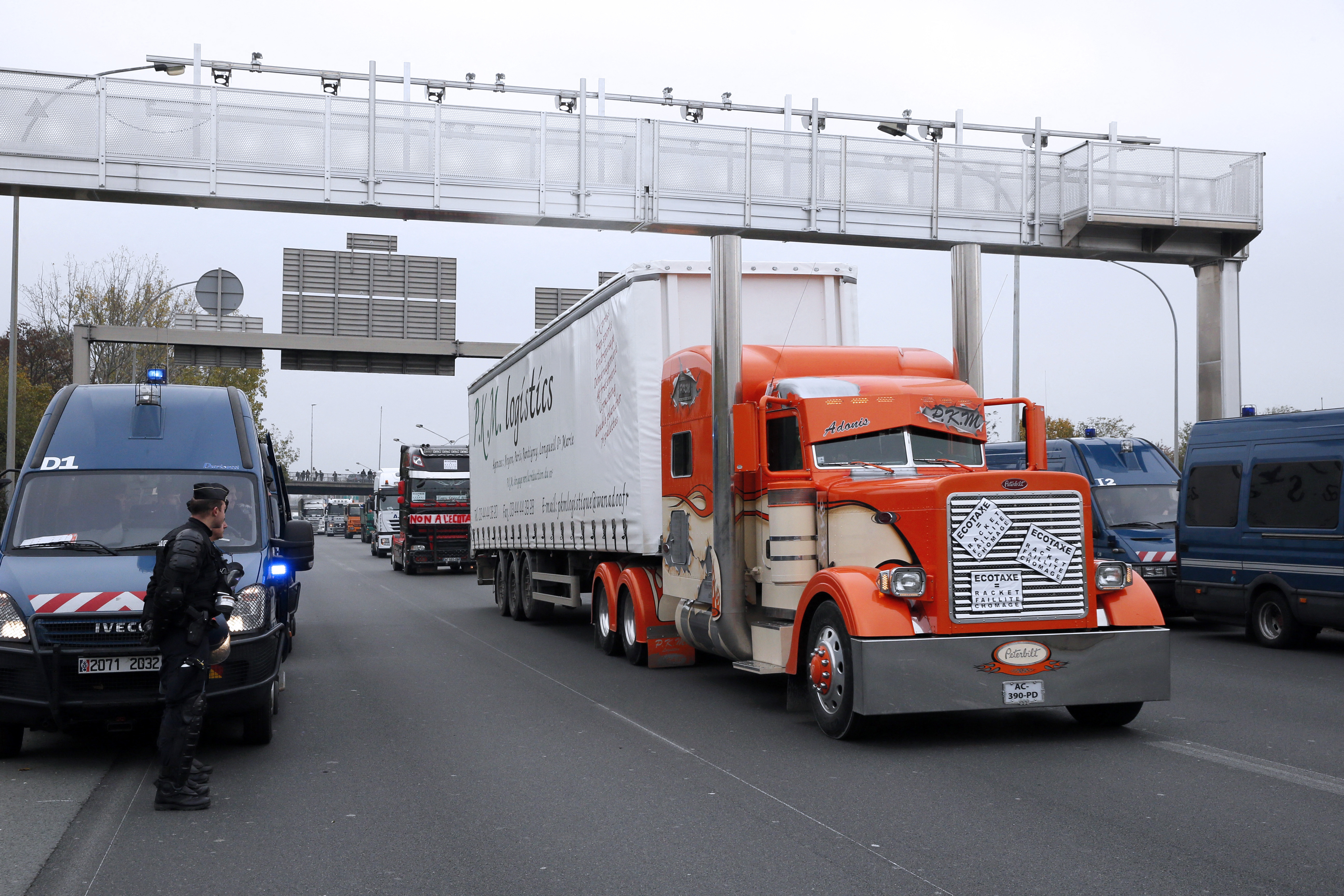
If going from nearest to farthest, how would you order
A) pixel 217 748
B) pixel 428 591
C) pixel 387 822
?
pixel 387 822, pixel 217 748, pixel 428 591

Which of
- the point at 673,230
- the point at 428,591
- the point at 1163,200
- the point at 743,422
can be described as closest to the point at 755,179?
the point at 673,230

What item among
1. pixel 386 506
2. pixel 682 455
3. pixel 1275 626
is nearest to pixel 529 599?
pixel 682 455

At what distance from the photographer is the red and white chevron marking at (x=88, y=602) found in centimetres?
793

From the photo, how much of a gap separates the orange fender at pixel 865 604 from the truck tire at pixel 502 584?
42.8ft

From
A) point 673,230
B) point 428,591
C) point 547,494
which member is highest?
point 673,230

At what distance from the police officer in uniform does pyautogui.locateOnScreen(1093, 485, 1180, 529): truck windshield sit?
14188 mm

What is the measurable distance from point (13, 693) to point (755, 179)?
14.8 meters

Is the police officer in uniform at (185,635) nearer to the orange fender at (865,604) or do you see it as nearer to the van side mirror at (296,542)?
the van side mirror at (296,542)

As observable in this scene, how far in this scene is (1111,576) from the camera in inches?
351

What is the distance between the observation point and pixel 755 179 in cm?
2033

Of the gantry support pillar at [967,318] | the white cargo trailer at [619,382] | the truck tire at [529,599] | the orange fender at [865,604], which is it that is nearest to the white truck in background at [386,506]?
the truck tire at [529,599]

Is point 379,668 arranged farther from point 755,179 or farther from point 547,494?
point 755,179

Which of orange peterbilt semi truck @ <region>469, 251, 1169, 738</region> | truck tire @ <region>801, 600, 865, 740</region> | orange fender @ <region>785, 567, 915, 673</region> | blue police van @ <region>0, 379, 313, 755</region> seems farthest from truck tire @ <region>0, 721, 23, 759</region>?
orange fender @ <region>785, 567, 915, 673</region>

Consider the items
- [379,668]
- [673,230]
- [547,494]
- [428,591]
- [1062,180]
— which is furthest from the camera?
[428,591]
